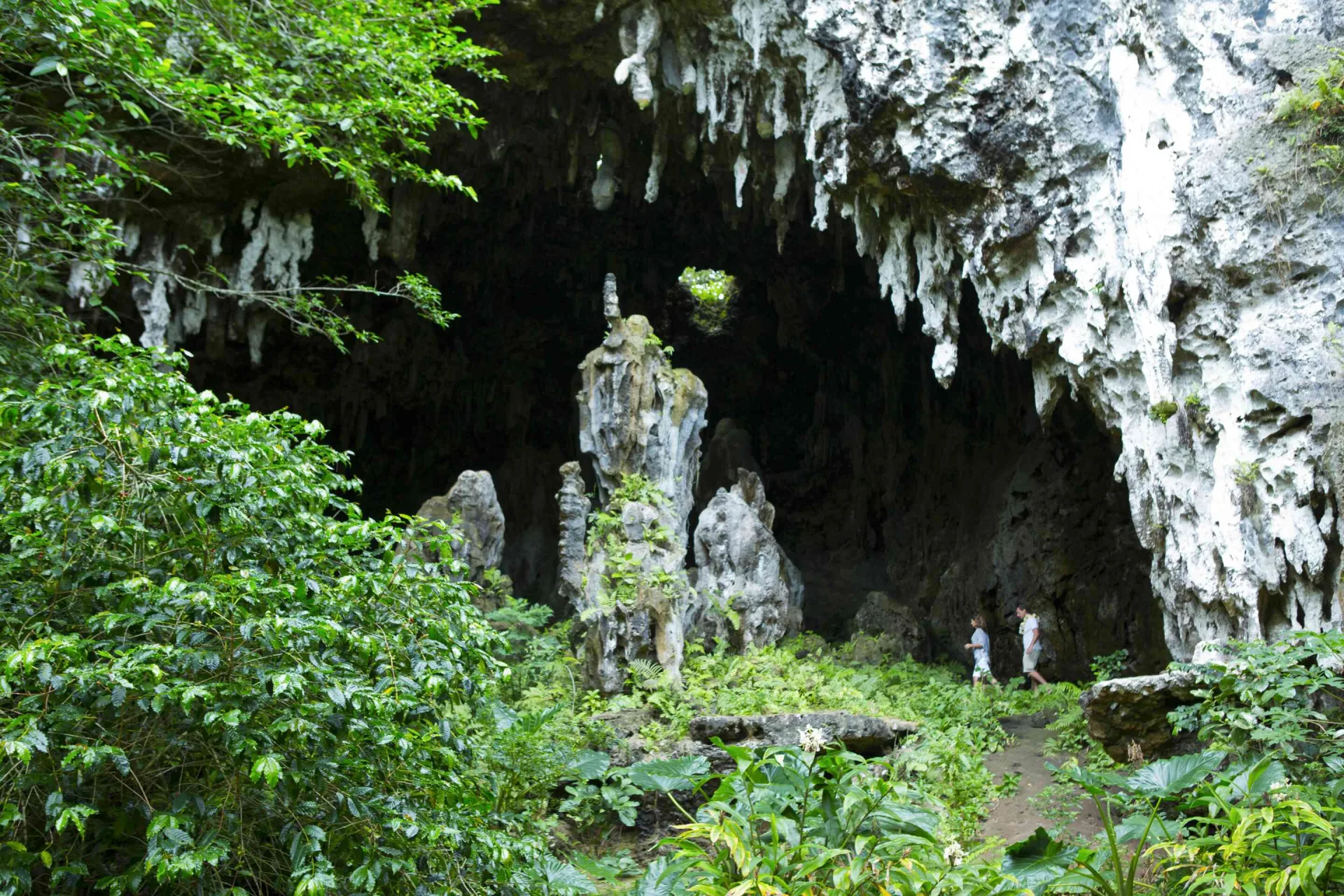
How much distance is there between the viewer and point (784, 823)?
4445 mm

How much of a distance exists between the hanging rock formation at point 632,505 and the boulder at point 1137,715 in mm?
3741

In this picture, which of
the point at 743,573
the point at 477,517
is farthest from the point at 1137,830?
the point at 477,517

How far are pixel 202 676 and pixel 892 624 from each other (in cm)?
1118

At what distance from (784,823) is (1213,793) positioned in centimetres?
216

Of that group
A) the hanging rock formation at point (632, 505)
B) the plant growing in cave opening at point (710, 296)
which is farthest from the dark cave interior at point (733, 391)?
the hanging rock formation at point (632, 505)

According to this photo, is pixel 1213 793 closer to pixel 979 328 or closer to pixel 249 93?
pixel 249 93

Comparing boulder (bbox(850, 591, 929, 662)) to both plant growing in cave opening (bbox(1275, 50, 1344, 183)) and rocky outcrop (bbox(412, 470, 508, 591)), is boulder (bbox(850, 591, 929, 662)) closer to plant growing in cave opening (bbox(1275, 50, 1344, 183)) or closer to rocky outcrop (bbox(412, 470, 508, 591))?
rocky outcrop (bbox(412, 470, 508, 591))

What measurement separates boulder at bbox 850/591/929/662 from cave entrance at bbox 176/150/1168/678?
80 centimetres

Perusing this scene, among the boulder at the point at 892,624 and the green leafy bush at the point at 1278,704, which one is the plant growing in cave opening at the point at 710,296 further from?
the green leafy bush at the point at 1278,704

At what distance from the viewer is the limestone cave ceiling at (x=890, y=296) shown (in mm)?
8273

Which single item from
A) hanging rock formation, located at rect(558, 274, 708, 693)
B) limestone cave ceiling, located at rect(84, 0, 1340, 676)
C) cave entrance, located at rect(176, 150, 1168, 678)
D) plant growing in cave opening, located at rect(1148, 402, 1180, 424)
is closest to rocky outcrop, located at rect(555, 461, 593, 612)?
hanging rock formation, located at rect(558, 274, 708, 693)

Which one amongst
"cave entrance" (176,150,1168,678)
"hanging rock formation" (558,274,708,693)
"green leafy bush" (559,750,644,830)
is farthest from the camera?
"cave entrance" (176,150,1168,678)

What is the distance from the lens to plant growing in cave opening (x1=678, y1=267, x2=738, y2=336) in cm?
2092

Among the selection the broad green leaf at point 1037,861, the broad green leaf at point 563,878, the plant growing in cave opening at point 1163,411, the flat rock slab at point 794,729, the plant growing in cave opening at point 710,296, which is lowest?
the broad green leaf at point 563,878
